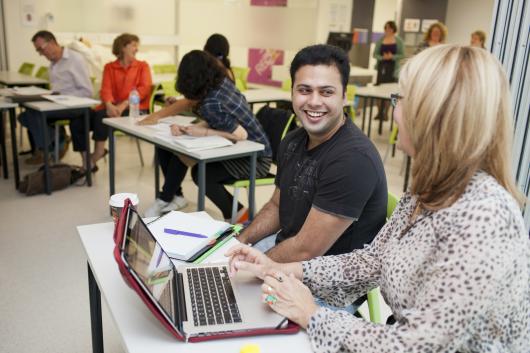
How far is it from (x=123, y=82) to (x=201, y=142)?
2.22 metres

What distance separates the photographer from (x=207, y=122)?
3275 millimetres

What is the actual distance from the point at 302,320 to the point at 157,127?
8.23 ft

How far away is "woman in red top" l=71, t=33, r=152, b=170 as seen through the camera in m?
4.62

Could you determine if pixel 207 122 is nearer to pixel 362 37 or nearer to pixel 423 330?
pixel 423 330

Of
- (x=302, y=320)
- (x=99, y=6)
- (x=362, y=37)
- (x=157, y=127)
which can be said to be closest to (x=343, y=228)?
(x=302, y=320)

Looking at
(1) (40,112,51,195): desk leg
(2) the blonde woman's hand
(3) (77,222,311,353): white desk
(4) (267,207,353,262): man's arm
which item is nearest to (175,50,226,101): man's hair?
(1) (40,112,51,195): desk leg

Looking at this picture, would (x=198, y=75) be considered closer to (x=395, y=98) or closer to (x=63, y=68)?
(x=395, y=98)

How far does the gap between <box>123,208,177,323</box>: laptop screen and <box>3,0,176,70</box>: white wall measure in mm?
6972

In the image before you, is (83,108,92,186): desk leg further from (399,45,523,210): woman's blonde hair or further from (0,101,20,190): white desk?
(399,45,523,210): woman's blonde hair

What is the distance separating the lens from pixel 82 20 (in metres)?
7.56

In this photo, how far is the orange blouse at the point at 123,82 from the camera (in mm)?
4734

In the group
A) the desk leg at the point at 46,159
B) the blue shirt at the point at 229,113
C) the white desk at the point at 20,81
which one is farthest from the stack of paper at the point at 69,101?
the blue shirt at the point at 229,113

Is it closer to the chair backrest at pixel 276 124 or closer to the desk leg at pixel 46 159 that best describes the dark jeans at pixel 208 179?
the chair backrest at pixel 276 124

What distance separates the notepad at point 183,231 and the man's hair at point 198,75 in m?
1.50
